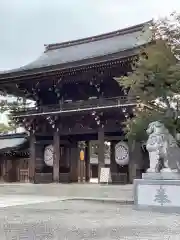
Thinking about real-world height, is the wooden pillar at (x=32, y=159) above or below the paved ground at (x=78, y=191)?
above

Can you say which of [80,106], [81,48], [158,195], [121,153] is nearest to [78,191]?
[121,153]

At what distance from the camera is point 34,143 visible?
26859 mm

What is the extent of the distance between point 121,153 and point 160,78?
406 inches

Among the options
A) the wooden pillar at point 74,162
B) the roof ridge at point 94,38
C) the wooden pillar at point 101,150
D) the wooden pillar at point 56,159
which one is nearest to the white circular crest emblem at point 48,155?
the wooden pillar at point 56,159

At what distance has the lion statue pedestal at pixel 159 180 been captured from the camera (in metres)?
12.2

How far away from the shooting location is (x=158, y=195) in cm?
1248

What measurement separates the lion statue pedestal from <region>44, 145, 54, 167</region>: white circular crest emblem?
14.1 metres

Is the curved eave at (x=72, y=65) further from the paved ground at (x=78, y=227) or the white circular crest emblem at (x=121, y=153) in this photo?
the paved ground at (x=78, y=227)

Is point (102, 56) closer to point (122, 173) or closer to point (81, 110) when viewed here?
point (81, 110)

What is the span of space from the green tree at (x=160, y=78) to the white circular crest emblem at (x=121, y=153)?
711cm

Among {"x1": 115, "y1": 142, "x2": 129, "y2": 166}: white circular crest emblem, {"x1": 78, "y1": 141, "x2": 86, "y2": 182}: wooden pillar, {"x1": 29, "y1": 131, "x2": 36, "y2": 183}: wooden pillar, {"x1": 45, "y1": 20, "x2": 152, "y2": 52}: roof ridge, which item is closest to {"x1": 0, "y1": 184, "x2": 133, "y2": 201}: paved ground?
{"x1": 115, "y1": 142, "x2": 129, "y2": 166}: white circular crest emblem

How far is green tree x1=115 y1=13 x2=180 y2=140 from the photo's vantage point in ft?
45.4

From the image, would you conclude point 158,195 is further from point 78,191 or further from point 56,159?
point 56,159

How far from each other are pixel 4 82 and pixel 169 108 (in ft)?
47.3
